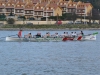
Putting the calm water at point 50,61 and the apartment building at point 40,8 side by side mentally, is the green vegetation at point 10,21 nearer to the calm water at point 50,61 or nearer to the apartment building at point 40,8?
the apartment building at point 40,8

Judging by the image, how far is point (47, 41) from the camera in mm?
62969

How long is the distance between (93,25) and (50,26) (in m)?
9.55

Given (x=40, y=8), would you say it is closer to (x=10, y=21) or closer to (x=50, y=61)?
Result: (x=10, y=21)

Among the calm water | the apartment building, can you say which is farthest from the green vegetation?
the calm water

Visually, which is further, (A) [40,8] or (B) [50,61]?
(A) [40,8]

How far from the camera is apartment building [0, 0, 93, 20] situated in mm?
125000

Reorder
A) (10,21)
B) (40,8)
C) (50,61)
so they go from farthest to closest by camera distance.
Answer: (40,8), (10,21), (50,61)

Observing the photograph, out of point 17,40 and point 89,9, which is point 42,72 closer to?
point 17,40

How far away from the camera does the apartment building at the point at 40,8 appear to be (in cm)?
12500

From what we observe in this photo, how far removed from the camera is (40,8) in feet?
416

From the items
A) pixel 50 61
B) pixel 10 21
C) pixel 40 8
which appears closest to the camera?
pixel 50 61

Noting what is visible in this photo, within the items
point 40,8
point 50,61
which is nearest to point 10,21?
point 40,8

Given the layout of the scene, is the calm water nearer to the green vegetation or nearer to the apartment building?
the green vegetation

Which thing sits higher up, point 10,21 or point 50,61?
point 50,61
